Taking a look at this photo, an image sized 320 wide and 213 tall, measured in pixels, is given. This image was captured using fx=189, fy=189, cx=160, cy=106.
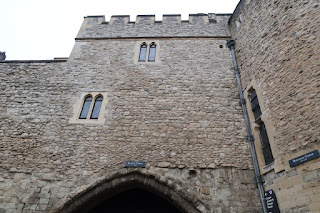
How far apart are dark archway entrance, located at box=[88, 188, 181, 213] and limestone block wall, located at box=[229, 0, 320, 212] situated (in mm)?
3116

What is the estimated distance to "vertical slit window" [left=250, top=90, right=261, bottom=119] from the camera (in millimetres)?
5323

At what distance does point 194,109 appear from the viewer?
6004mm

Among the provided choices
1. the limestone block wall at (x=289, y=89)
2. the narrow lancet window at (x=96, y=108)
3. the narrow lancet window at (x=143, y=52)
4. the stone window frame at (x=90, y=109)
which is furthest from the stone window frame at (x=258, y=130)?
the narrow lancet window at (x=96, y=108)

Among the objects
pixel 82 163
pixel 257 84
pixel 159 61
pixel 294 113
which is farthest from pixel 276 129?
pixel 82 163

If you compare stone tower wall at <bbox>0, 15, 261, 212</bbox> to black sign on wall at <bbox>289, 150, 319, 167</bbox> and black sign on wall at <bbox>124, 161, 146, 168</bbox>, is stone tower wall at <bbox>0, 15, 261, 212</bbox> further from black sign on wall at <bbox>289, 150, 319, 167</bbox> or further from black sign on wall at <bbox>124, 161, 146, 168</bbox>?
black sign on wall at <bbox>289, 150, 319, 167</bbox>

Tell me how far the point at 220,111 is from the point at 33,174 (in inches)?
221

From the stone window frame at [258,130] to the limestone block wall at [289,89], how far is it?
0.9 inches

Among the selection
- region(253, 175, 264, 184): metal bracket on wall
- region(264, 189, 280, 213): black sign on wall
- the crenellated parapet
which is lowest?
region(264, 189, 280, 213): black sign on wall

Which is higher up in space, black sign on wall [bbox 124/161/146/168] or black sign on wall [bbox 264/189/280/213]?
black sign on wall [bbox 124/161/146/168]

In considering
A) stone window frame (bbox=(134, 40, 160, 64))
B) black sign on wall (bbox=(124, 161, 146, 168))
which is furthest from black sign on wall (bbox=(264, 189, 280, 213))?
stone window frame (bbox=(134, 40, 160, 64))

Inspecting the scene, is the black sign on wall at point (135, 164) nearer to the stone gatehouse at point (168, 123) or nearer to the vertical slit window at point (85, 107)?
the stone gatehouse at point (168, 123)

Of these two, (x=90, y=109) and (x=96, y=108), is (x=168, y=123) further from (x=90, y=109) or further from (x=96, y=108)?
(x=90, y=109)

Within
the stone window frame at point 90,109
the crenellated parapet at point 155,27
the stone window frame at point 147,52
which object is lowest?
the stone window frame at point 90,109

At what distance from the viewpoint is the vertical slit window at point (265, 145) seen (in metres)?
4.70
